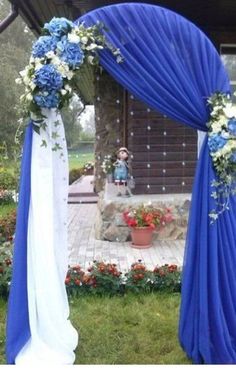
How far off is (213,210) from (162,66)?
0.91 metres

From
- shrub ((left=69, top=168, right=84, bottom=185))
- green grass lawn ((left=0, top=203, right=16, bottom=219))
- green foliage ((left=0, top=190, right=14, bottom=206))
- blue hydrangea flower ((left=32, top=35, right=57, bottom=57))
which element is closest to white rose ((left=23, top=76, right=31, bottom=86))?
blue hydrangea flower ((left=32, top=35, right=57, bottom=57))

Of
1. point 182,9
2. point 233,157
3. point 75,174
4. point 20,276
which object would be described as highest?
point 182,9

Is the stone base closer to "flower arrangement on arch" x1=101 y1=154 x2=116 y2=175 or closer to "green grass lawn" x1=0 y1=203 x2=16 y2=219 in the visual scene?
"flower arrangement on arch" x1=101 y1=154 x2=116 y2=175

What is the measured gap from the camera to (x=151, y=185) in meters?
6.78

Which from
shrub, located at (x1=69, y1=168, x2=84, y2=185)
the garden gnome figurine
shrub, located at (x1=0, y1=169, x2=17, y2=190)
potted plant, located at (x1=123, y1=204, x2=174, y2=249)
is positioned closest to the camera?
potted plant, located at (x1=123, y1=204, x2=174, y2=249)

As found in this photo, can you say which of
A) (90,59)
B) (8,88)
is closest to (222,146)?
(90,59)

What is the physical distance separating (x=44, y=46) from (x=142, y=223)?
136 inches

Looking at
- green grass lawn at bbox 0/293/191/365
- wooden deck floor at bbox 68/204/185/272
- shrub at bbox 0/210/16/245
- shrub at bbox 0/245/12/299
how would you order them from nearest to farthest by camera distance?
green grass lawn at bbox 0/293/191/365
shrub at bbox 0/245/12/299
wooden deck floor at bbox 68/204/185/272
shrub at bbox 0/210/16/245

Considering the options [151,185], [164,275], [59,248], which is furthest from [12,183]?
[59,248]

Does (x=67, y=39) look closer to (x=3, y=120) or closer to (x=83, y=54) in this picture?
(x=83, y=54)

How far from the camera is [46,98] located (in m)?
2.76

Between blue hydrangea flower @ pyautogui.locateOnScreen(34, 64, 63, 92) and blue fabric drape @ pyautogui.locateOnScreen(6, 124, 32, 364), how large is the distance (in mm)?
278

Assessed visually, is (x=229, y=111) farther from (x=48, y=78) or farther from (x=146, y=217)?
(x=146, y=217)

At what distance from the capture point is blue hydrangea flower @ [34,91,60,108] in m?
2.74
